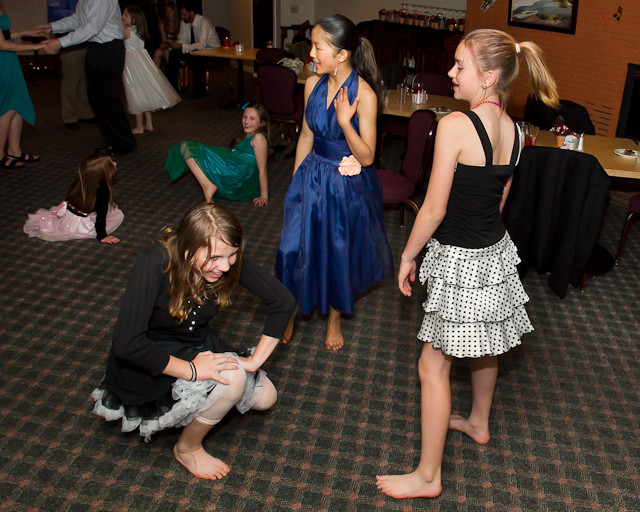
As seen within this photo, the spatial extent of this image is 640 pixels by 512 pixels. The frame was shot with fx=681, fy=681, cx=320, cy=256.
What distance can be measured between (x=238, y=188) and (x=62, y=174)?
1678mm

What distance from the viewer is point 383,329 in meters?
3.75

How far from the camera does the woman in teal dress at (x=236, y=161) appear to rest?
5.18 meters

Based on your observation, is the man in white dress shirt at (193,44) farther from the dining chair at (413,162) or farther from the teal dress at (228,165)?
the dining chair at (413,162)

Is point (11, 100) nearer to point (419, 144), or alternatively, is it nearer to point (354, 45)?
point (419, 144)

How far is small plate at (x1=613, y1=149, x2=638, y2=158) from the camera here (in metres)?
4.35

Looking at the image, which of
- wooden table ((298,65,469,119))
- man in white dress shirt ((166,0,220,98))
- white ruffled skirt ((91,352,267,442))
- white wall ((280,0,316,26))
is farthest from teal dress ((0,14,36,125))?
white wall ((280,0,316,26))

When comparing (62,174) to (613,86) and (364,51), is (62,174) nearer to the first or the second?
(364,51)

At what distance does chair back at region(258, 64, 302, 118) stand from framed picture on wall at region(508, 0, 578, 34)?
2.54m

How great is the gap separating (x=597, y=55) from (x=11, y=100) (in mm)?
5162

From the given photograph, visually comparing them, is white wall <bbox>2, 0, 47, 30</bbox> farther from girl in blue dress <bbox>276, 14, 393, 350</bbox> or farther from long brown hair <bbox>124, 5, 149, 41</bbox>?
girl in blue dress <bbox>276, 14, 393, 350</bbox>

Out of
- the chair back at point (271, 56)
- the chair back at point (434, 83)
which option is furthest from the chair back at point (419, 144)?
the chair back at point (271, 56)

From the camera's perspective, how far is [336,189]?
3.23 meters

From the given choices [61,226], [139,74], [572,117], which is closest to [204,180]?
[61,226]

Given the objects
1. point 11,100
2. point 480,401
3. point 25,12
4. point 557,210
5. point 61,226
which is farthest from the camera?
point 25,12
